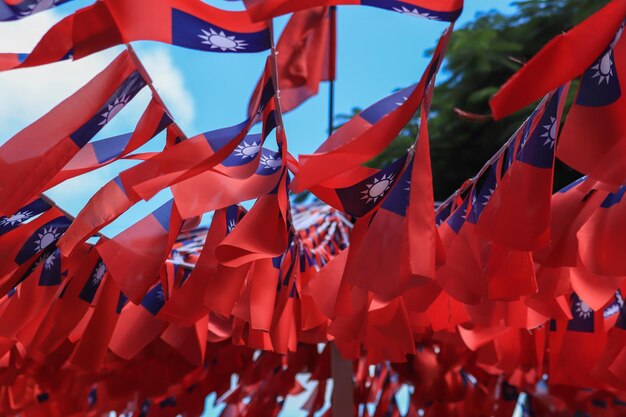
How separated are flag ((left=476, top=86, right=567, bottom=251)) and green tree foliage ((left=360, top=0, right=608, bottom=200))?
9.84 feet

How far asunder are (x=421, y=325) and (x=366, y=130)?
105 cm

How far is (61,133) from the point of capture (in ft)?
3.70

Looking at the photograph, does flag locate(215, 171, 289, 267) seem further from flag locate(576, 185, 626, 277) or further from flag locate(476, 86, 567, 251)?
flag locate(576, 185, 626, 277)

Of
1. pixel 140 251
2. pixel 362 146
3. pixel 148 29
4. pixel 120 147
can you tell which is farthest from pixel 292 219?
pixel 148 29

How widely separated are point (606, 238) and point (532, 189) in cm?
35

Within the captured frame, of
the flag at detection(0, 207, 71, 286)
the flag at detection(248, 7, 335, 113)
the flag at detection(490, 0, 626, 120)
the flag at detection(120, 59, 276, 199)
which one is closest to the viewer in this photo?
the flag at detection(490, 0, 626, 120)

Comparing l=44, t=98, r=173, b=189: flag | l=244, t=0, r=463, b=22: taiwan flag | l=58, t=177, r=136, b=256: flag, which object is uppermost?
l=244, t=0, r=463, b=22: taiwan flag

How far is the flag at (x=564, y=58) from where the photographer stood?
35.2 inches

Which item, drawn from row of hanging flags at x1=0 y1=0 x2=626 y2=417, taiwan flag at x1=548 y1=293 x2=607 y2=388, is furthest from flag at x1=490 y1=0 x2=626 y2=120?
taiwan flag at x1=548 y1=293 x2=607 y2=388

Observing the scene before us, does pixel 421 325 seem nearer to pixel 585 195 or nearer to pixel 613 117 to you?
pixel 585 195

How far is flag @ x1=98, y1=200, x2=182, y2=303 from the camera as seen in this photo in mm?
1379

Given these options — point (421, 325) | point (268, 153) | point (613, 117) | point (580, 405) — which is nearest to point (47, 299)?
point (268, 153)

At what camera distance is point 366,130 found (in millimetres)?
1070

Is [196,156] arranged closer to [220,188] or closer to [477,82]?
[220,188]
